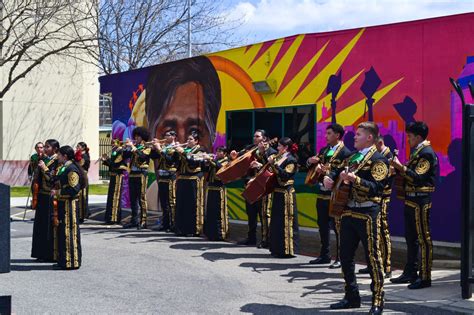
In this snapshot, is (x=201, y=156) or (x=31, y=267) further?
(x=201, y=156)

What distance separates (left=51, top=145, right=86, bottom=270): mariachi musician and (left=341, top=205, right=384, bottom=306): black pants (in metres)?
4.30

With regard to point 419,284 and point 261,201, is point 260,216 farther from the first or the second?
point 419,284

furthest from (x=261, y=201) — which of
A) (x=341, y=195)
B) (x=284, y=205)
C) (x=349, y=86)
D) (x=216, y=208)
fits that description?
(x=341, y=195)

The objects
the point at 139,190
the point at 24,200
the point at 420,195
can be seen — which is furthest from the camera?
the point at 24,200

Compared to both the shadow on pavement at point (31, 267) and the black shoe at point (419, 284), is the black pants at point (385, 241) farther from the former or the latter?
the shadow on pavement at point (31, 267)

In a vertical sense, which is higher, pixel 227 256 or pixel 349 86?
pixel 349 86

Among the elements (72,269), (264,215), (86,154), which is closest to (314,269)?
(264,215)

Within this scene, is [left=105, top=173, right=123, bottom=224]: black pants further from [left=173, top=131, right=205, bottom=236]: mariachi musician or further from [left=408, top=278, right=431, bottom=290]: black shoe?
[left=408, top=278, right=431, bottom=290]: black shoe

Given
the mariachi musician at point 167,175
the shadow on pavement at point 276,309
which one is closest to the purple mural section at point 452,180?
the shadow on pavement at point 276,309

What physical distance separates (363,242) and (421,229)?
1580 mm

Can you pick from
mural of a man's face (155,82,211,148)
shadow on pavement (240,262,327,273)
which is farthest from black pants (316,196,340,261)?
mural of a man's face (155,82,211,148)

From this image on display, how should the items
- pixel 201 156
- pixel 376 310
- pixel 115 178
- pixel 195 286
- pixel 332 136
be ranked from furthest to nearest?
1. pixel 115 178
2. pixel 201 156
3. pixel 332 136
4. pixel 195 286
5. pixel 376 310

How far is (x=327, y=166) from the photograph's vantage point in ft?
30.9

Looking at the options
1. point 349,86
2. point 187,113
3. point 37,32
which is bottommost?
point 187,113
